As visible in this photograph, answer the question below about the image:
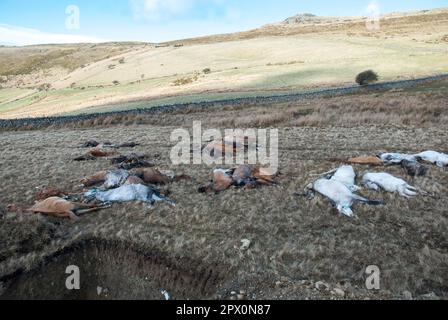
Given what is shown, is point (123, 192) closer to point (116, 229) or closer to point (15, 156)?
point (116, 229)

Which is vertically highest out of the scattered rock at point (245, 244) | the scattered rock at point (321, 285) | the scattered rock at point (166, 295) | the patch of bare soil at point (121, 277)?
the scattered rock at point (245, 244)

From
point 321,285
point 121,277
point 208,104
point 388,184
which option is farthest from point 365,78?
point 121,277

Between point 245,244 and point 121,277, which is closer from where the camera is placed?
point 121,277

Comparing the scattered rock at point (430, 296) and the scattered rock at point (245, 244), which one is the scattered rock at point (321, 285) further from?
the scattered rock at point (245, 244)

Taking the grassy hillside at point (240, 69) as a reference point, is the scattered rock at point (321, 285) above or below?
below

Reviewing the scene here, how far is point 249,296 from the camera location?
306 inches

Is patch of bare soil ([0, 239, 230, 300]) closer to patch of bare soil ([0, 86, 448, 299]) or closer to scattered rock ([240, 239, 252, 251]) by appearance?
patch of bare soil ([0, 86, 448, 299])

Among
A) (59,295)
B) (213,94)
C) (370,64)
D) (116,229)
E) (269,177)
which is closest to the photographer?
(59,295)

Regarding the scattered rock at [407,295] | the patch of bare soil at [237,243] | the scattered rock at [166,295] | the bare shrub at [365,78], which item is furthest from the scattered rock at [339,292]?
the bare shrub at [365,78]

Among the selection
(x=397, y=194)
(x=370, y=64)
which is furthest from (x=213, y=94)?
(x=397, y=194)

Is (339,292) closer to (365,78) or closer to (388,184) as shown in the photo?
(388,184)

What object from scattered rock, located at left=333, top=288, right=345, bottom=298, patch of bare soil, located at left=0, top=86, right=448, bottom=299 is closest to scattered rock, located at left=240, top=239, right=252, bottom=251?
patch of bare soil, located at left=0, top=86, right=448, bottom=299

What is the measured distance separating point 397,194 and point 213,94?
3760 centimetres

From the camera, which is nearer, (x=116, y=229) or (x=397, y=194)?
(x=116, y=229)
